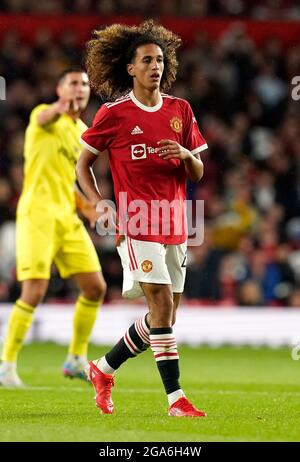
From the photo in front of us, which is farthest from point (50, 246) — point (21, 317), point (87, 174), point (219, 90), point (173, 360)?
point (219, 90)

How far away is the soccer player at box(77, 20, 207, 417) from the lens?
280 inches

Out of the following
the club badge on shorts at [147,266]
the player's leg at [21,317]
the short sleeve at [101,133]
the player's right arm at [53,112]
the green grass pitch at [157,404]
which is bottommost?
the green grass pitch at [157,404]

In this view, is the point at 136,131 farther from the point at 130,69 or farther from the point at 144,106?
the point at 130,69

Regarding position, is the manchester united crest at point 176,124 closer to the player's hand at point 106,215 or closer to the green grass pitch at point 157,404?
the player's hand at point 106,215

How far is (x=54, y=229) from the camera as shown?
1012 centimetres

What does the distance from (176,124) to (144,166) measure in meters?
0.37

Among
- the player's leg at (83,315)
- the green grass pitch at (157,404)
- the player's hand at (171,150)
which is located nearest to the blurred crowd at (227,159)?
the green grass pitch at (157,404)

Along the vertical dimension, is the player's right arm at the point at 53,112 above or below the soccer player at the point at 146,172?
above

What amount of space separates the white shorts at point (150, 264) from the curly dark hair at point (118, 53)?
1068mm

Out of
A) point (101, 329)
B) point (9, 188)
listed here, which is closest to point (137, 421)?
point (101, 329)

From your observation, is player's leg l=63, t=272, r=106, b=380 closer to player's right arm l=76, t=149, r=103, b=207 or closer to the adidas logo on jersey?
player's right arm l=76, t=149, r=103, b=207

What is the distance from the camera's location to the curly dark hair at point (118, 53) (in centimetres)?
750

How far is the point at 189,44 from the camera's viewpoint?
20.1 meters
